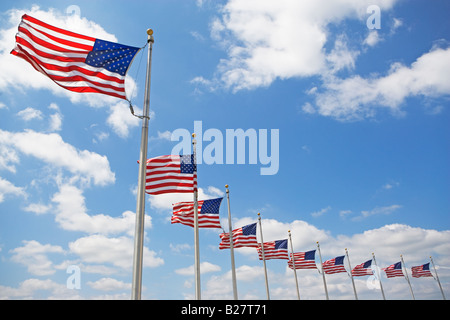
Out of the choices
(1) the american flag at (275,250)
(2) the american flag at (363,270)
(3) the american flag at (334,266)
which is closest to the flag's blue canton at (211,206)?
(1) the american flag at (275,250)

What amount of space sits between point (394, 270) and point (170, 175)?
165ft

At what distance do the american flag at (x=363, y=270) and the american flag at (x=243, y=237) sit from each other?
29.3m

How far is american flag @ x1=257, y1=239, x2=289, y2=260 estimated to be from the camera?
34781mm

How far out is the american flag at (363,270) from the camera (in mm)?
50278

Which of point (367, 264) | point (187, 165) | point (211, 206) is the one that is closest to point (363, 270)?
point (367, 264)

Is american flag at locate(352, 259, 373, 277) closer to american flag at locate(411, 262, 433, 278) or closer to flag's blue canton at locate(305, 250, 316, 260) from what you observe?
american flag at locate(411, 262, 433, 278)

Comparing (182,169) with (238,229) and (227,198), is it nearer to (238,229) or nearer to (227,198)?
(227,198)

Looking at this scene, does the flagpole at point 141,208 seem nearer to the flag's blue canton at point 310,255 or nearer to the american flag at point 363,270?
the flag's blue canton at point 310,255

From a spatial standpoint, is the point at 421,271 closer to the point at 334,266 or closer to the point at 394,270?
the point at 394,270

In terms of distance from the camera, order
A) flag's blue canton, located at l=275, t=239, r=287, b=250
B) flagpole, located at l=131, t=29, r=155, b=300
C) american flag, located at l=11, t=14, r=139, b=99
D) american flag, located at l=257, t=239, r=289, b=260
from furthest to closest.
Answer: flag's blue canton, located at l=275, t=239, r=287, b=250 → american flag, located at l=257, t=239, r=289, b=260 → american flag, located at l=11, t=14, r=139, b=99 → flagpole, located at l=131, t=29, r=155, b=300

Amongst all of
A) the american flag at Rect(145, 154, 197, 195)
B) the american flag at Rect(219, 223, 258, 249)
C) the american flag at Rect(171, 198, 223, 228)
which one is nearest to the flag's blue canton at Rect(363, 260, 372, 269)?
the american flag at Rect(219, 223, 258, 249)

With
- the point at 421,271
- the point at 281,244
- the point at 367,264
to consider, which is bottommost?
the point at 421,271

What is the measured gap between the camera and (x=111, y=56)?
37.1ft

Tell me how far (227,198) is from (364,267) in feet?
117
